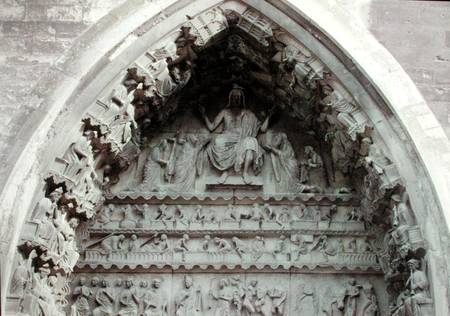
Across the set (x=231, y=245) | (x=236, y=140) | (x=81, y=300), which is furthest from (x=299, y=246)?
(x=81, y=300)

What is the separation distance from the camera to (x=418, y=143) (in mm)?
9359

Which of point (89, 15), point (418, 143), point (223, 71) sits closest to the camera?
point (418, 143)

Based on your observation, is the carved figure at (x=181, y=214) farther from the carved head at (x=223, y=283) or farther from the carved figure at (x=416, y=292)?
the carved figure at (x=416, y=292)

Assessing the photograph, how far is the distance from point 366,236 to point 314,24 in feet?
6.20

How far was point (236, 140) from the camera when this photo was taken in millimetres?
10633

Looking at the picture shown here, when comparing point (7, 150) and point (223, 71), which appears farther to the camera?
point (223, 71)

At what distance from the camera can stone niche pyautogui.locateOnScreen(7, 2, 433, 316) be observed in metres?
9.66

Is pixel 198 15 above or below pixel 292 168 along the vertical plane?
above

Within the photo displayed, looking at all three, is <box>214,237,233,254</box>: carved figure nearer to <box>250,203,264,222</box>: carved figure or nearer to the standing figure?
<box>250,203,264,222</box>: carved figure

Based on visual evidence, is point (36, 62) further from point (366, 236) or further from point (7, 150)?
point (366, 236)

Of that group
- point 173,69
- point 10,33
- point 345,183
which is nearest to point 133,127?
point 173,69

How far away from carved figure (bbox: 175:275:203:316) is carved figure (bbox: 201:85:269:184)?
3.35 ft

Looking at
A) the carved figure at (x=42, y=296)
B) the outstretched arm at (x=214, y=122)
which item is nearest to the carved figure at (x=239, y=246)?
the outstretched arm at (x=214, y=122)

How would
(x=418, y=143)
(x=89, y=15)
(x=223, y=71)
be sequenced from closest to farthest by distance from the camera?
(x=418, y=143)
(x=89, y=15)
(x=223, y=71)
